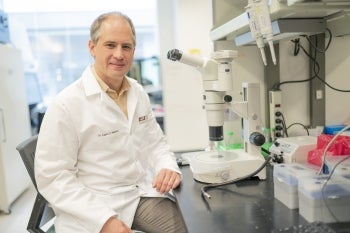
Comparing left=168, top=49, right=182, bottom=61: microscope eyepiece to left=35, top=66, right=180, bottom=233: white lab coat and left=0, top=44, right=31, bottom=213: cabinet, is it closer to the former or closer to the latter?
left=35, top=66, right=180, bottom=233: white lab coat

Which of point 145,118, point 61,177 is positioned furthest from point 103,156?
point 145,118

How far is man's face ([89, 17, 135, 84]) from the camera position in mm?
1209

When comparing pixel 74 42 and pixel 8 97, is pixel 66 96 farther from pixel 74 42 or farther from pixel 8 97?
pixel 74 42

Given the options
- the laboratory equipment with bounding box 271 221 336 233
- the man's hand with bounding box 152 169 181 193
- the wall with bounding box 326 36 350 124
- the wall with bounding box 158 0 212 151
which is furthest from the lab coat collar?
the wall with bounding box 158 0 212 151

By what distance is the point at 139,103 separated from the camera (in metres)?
1.40

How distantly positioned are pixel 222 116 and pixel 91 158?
542 millimetres

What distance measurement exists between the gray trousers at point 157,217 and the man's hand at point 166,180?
8 cm

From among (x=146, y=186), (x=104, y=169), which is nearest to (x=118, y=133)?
(x=104, y=169)

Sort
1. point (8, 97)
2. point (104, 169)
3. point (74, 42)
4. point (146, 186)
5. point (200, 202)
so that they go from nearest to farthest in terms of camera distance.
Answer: point (200, 202), point (104, 169), point (146, 186), point (8, 97), point (74, 42)

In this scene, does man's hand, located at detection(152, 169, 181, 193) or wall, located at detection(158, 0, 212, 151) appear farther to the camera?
wall, located at detection(158, 0, 212, 151)

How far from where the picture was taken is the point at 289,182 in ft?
3.05

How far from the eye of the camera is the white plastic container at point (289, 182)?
912 millimetres

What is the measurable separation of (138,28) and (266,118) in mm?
3427

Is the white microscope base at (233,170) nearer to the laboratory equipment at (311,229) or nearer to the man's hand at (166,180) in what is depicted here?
the man's hand at (166,180)
